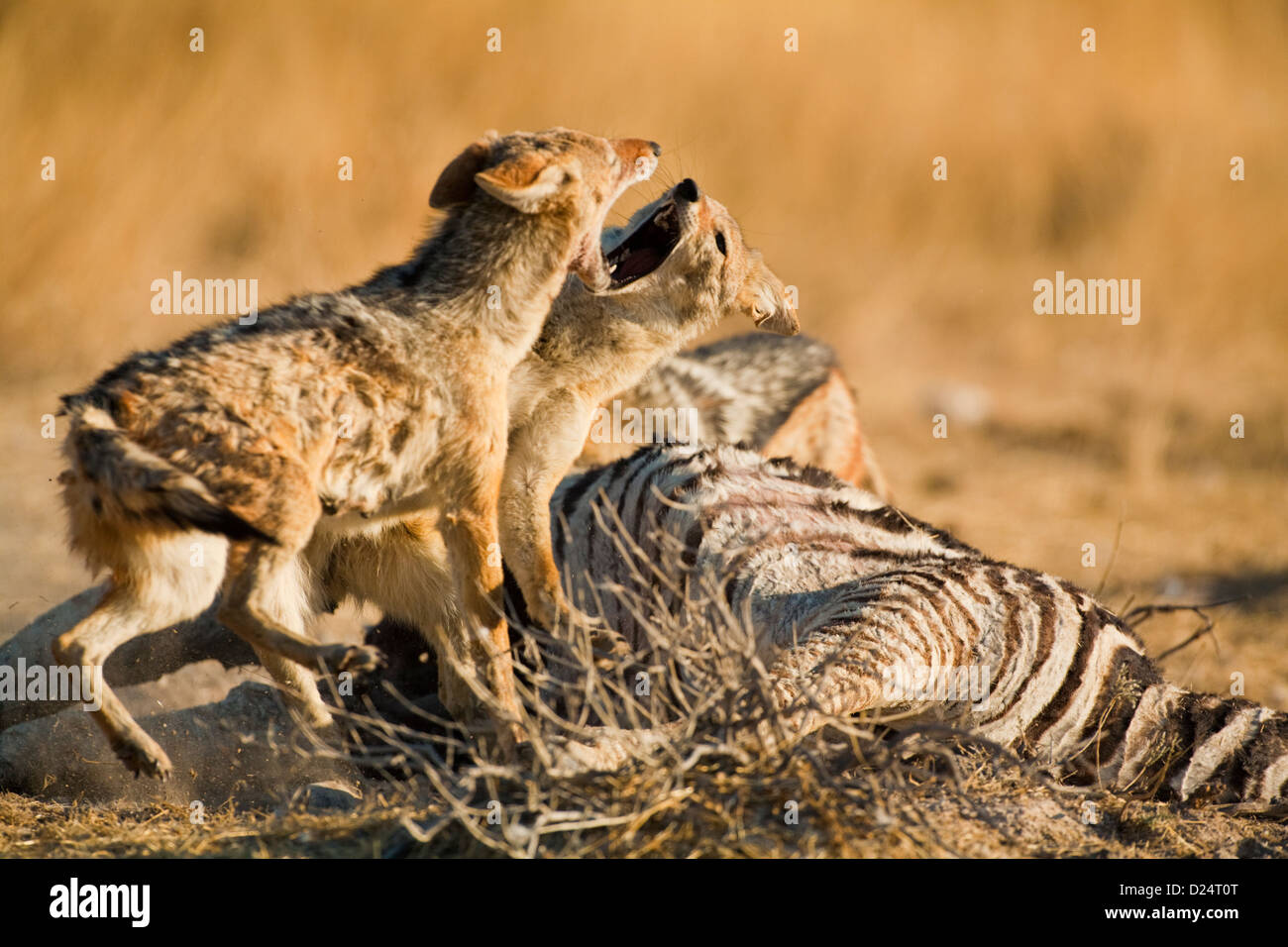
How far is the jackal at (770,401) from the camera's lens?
26.7 feet

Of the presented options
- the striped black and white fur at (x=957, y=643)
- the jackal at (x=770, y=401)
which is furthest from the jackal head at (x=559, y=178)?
the jackal at (x=770, y=401)

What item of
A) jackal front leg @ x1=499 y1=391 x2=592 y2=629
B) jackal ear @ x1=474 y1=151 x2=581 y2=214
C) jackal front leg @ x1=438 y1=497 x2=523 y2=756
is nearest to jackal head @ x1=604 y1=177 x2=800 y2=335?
jackal front leg @ x1=499 y1=391 x2=592 y2=629

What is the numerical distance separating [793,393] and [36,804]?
5208mm

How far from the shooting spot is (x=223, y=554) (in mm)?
4117

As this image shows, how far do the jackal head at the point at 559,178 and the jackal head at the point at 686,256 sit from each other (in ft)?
1.39

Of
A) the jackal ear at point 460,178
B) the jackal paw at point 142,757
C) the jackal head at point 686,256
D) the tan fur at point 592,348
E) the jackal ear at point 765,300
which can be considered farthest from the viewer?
the jackal ear at point 765,300

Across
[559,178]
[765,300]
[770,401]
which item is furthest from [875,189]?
[559,178]

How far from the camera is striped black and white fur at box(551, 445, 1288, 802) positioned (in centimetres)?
490

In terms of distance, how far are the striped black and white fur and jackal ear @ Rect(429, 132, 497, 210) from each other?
1268 mm

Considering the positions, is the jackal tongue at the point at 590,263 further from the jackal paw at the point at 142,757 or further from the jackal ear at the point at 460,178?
the jackal paw at the point at 142,757

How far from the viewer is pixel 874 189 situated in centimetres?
1524

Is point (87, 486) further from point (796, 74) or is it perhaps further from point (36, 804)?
point (796, 74)

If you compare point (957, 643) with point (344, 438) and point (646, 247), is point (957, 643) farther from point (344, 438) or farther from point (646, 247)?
point (344, 438)

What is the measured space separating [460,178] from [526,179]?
36cm
